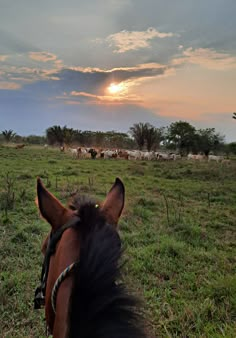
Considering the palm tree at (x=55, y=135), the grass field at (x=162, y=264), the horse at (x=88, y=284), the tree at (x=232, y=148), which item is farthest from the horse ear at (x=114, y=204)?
the palm tree at (x=55, y=135)

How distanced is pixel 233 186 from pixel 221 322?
8737 millimetres

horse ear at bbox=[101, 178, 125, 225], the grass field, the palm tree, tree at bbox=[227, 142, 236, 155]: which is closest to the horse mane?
the grass field

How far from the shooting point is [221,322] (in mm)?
2777

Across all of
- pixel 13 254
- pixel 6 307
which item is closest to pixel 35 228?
pixel 13 254

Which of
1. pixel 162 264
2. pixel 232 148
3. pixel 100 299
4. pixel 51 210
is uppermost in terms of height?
pixel 232 148

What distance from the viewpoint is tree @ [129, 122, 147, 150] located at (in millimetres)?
37844

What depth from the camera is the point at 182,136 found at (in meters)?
38.3

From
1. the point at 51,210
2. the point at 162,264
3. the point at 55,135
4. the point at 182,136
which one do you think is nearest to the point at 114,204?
the point at 51,210

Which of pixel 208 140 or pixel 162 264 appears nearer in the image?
pixel 162 264

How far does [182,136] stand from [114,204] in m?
38.2

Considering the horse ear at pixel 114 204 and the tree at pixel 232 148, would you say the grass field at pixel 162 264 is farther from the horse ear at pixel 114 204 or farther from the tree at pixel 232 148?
the tree at pixel 232 148

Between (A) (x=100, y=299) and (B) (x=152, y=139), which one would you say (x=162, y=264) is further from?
(B) (x=152, y=139)

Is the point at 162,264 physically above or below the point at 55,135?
below

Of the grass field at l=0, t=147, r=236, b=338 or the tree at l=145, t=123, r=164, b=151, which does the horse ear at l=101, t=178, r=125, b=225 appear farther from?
the tree at l=145, t=123, r=164, b=151
